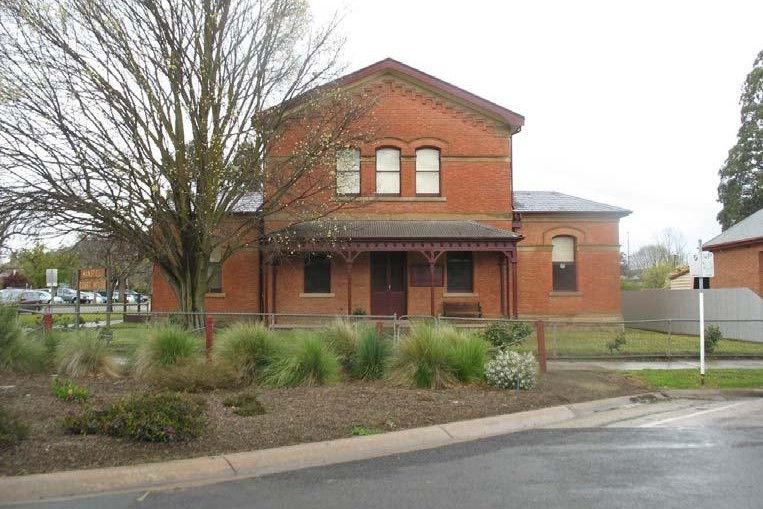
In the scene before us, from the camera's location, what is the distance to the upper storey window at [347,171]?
66.9 ft

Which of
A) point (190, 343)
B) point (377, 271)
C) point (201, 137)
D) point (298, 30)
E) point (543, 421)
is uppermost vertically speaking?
point (298, 30)

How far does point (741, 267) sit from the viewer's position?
26906 mm

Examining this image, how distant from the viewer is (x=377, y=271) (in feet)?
78.1

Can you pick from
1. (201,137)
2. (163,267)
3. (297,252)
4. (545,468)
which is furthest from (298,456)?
(297,252)

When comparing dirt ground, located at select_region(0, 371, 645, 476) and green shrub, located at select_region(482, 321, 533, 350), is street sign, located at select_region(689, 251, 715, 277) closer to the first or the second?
dirt ground, located at select_region(0, 371, 645, 476)

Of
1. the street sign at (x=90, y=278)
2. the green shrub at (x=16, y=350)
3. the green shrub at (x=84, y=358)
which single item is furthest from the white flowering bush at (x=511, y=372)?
the street sign at (x=90, y=278)

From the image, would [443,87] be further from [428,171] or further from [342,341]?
[342,341]

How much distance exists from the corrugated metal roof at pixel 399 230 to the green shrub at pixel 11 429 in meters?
13.5

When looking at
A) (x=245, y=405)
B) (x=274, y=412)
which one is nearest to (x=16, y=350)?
(x=245, y=405)

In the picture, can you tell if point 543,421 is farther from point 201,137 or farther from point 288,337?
point 201,137

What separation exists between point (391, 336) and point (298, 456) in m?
5.47

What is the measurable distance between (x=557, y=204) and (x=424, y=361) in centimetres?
1678

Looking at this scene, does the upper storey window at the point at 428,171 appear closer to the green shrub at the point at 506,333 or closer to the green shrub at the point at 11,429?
the green shrub at the point at 506,333

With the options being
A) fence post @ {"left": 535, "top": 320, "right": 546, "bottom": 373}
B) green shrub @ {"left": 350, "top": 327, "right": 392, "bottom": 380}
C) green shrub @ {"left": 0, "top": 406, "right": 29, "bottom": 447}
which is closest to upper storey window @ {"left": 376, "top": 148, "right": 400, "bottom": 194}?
fence post @ {"left": 535, "top": 320, "right": 546, "bottom": 373}
